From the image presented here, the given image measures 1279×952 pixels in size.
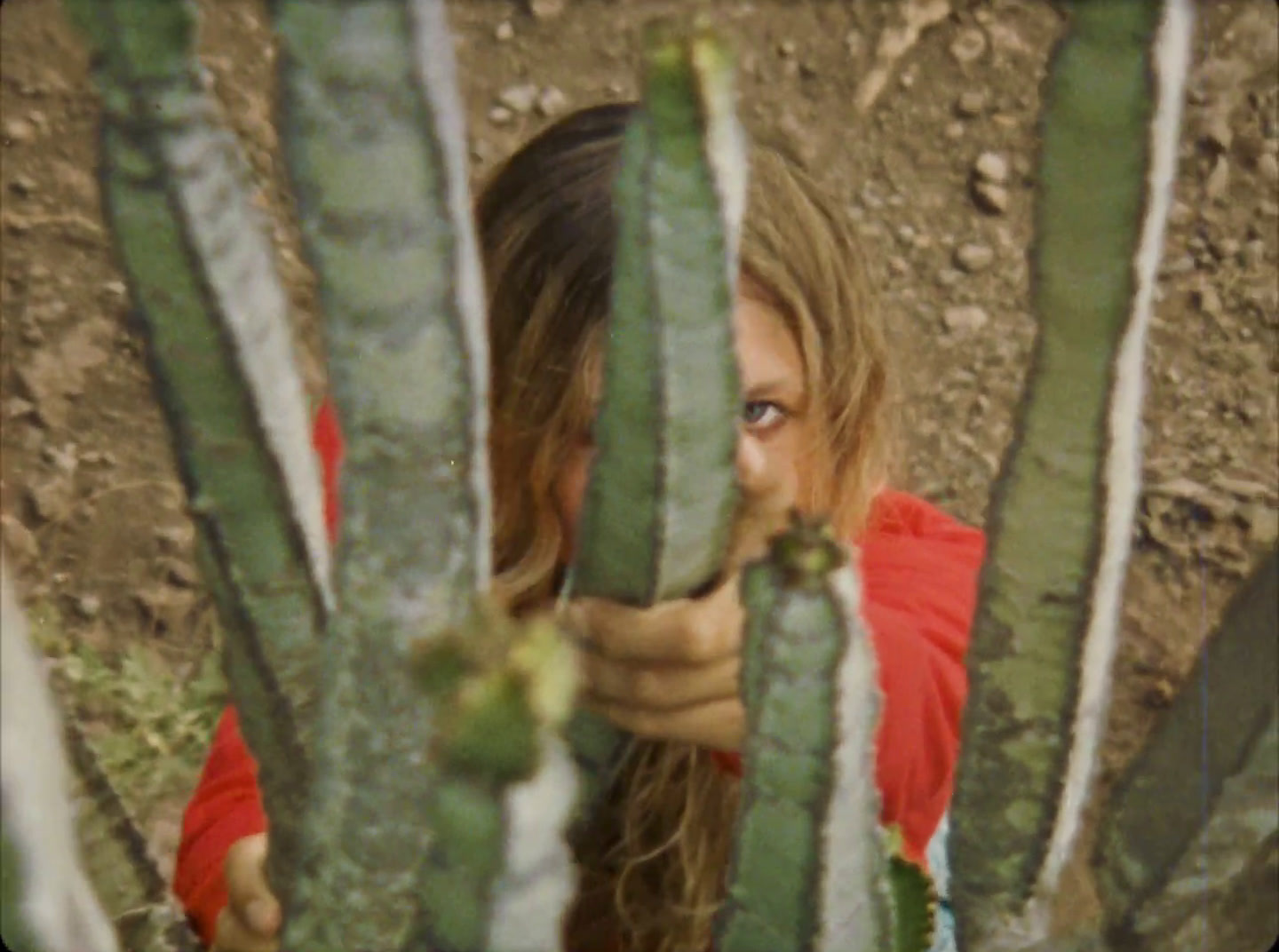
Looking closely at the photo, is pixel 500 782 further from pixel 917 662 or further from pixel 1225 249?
pixel 1225 249

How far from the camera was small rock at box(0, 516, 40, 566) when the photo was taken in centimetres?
187

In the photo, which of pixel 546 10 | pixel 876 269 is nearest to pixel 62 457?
pixel 546 10

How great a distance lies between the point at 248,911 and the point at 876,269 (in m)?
1.36

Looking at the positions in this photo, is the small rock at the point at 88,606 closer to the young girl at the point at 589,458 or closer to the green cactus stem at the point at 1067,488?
the young girl at the point at 589,458

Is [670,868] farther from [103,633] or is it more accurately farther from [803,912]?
[103,633]

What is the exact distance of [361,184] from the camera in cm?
46

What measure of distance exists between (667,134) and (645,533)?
0.14m

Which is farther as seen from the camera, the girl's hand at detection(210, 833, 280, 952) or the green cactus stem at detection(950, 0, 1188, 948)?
the girl's hand at detection(210, 833, 280, 952)

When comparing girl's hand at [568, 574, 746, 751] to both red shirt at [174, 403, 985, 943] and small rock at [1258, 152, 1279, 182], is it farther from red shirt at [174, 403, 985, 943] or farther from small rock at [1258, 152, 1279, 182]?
small rock at [1258, 152, 1279, 182]

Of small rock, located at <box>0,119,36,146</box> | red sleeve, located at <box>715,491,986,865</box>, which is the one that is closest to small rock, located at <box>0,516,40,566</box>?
small rock, located at <box>0,119,36,146</box>

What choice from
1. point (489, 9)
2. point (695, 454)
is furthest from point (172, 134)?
point (489, 9)

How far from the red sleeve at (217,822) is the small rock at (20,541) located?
2.52 feet

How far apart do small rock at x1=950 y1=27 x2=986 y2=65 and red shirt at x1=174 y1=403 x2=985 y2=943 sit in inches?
47.0

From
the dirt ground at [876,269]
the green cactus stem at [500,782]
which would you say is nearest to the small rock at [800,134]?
the dirt ground at [876,269]
